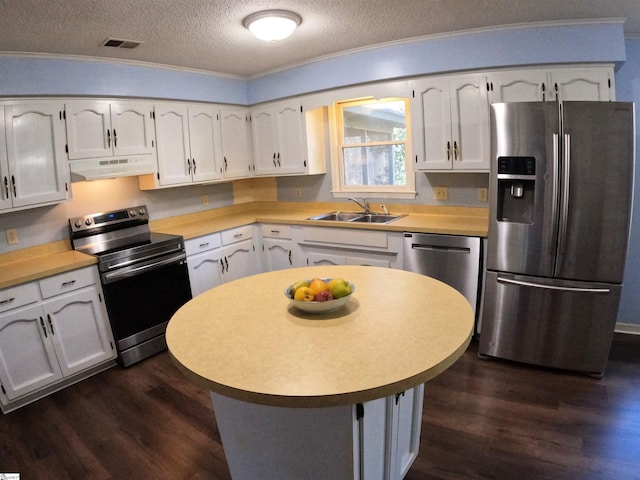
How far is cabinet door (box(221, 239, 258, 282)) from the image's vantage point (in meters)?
3.80

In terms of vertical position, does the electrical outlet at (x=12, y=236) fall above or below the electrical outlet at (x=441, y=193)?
below

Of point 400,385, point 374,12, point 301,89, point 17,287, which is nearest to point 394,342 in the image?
point 400,385

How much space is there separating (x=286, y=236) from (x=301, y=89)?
54.3 inches

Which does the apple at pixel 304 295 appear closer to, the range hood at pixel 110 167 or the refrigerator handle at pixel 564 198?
the refrigerator handle at pixel 564 198

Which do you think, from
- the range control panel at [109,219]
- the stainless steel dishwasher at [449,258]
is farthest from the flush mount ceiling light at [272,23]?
the range control panel at [109,219]

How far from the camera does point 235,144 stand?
408 cm

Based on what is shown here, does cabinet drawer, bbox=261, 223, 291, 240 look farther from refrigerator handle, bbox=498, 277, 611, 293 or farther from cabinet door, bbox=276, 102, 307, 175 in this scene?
refrigerator handle, bbox=498, 277, 611, 293

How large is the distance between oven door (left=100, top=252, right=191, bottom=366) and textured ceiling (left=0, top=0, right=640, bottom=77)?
61.3 inches

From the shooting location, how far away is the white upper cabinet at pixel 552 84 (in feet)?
8.69

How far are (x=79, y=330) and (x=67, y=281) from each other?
0.37 m

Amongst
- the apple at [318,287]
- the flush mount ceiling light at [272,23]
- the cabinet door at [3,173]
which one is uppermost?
the flush mount ceiling light at [272,23]

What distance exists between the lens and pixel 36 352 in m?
2.64

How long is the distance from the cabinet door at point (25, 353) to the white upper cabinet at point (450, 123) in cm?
298

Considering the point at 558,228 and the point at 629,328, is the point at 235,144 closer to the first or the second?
the point at 558,228
